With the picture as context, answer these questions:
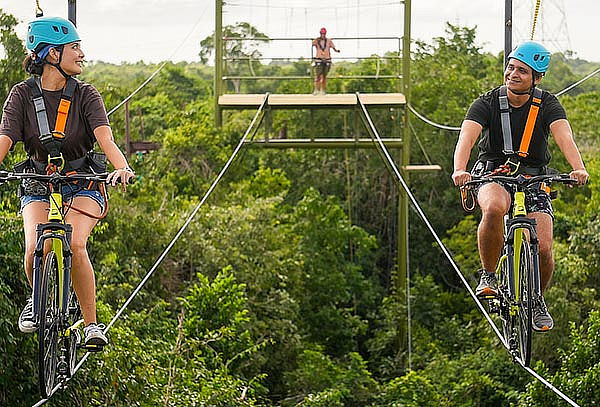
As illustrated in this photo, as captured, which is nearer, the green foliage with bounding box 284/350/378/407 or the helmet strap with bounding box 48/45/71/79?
the helmet strap with bounding box 48/45/71/79

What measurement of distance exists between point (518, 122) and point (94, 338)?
7.25 ft

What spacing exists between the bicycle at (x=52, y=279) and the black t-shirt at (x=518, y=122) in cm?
183

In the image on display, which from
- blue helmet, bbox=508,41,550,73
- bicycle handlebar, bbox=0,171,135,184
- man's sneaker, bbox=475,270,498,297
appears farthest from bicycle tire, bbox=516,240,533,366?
bicycle handlebar, bbox=0,171,135,184

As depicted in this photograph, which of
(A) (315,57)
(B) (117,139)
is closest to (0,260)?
(A) (315,57)

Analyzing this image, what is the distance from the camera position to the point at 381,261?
82.4ft

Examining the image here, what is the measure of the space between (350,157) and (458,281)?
346cm

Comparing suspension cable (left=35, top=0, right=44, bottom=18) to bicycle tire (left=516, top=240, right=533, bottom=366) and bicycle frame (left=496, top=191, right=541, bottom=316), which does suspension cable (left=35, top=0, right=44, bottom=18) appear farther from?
bicycle tire (left=516, top=240, right=533, bottom=366)

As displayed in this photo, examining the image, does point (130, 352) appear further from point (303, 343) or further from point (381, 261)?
point (381, 261)

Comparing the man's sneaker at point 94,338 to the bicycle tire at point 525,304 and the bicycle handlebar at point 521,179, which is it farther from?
the bicycle tire at point 525,304

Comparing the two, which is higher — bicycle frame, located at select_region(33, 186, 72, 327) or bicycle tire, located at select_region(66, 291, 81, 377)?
bicycle frame, located at select_region(33, 186, 72, 327)

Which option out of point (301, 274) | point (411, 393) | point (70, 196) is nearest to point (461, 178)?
point (70, 196)

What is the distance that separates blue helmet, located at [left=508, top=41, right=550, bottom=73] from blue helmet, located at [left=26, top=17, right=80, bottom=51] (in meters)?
2.07

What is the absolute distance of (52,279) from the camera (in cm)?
496

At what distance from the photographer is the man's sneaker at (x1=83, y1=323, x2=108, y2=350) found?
514 centimetres
